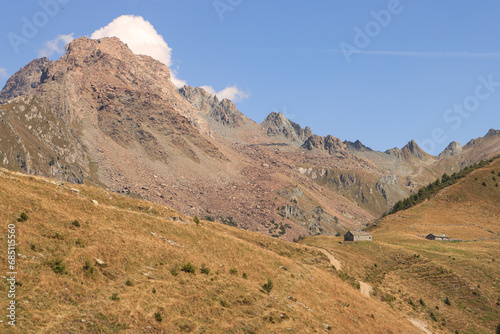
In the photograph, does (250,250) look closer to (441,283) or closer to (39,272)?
(39,272)

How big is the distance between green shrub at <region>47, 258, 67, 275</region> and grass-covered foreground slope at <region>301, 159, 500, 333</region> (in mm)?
49856

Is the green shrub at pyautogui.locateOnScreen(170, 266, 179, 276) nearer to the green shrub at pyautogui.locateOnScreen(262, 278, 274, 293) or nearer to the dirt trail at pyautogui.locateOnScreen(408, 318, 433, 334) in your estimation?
the green shrub at pyautogui.locateOnScreen(262, 278, 274, 293)

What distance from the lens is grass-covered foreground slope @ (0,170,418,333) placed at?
25.7 meters

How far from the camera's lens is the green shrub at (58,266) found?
2791 cm

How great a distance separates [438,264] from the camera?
77.2 m

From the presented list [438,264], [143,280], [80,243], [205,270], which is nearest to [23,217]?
[80,243]

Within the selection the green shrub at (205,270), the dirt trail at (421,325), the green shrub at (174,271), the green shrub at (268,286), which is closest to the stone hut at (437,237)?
the dirt trail at (421,325)

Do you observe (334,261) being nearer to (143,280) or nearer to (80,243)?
(143,280)

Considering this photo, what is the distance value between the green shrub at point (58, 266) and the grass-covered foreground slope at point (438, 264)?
49.9 meters

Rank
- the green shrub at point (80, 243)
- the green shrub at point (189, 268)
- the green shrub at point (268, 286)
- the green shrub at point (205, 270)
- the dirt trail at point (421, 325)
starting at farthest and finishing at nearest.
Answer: the dirt trail at point (421, 325)
the green shrub at point (268, 286)
the green shrub at point (205, 270)
the green shrub at point (189, 268)
the green shrub at point (80, 243)

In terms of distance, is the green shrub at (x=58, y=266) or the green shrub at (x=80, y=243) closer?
the green shrub at (x=58, y=266)

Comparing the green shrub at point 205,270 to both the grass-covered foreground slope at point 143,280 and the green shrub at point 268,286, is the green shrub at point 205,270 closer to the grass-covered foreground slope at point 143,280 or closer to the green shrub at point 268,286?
the grass-covered foreground slope at point 143,280

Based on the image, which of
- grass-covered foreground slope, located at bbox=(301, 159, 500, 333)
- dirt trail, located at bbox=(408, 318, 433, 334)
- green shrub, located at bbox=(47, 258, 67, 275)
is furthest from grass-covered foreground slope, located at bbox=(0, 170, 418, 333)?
grass-covered foreground slope, located at bbox=(301, 159, 500, 333)

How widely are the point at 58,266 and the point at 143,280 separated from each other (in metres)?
7.21
